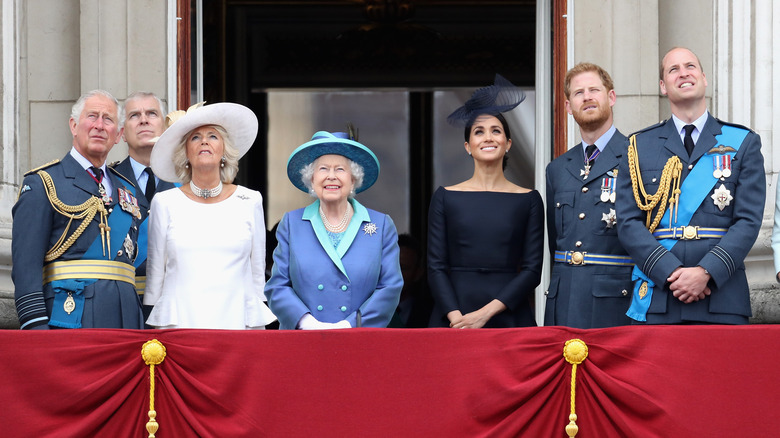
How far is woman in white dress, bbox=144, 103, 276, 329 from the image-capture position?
15.9 ft

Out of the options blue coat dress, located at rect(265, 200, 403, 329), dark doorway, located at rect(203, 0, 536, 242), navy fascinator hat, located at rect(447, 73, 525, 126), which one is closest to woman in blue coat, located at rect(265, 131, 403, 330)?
blue coat dress, located at rect(265, 200, 403, 329)

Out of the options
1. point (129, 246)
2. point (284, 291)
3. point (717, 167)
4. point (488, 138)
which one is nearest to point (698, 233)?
point (717, 167)

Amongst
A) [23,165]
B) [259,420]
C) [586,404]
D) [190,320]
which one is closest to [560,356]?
[586,404]

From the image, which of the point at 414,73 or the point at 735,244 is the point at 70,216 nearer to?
the point at 735,244

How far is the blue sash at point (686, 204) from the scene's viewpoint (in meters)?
4.76

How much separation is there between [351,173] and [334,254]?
15.1 inches

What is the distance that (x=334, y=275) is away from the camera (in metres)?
5.00

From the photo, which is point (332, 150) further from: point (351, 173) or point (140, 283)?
point (140, 283)

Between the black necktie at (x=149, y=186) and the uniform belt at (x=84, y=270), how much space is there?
0.80m

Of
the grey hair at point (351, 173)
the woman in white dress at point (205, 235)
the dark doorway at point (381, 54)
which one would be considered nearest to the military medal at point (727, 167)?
the grey hair at point (351, 173)

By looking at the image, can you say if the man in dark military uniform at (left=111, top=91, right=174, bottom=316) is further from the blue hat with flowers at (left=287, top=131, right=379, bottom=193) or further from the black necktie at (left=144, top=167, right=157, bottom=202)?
the blue hat with flowers at (left=287, top=131, right=379, bottom=193)

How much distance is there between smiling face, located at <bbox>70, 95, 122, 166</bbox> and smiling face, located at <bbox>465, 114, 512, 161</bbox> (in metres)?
1.59

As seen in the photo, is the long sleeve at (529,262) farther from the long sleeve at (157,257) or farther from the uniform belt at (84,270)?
the uniform belt at (84,270)

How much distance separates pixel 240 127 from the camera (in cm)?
515
